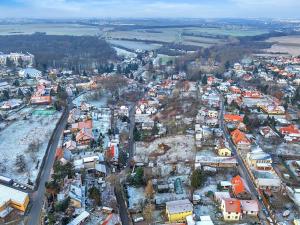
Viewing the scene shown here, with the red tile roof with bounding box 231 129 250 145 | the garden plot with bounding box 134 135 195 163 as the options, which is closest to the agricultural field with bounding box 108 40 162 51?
the garden plot with bounding box 134 135 195 163

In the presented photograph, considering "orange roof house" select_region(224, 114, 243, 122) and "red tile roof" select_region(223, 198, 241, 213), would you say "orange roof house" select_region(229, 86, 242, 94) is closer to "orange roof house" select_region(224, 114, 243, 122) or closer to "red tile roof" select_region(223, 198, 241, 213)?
"orange roof house" select_region(224, 114, 243, 122)

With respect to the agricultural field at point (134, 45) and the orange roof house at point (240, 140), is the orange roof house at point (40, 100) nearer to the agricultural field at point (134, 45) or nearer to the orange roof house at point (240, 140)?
the orange roof house at point (240, 140)

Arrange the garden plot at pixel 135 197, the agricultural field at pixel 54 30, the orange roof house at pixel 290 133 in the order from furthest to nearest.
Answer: the agricultural field at pixel 54 30 → the orange roof house at pixel 290 133 → the garden plot at pixel 135 197

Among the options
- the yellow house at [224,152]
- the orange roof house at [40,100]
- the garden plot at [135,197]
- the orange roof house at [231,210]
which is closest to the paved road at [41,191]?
the garden plot at [135,197]

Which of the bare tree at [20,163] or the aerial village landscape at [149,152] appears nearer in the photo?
the aerial village landscape at [149,152]

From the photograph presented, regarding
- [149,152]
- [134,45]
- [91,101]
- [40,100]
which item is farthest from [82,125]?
[134,45]

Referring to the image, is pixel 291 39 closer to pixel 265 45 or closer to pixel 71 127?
pixel 265 45
